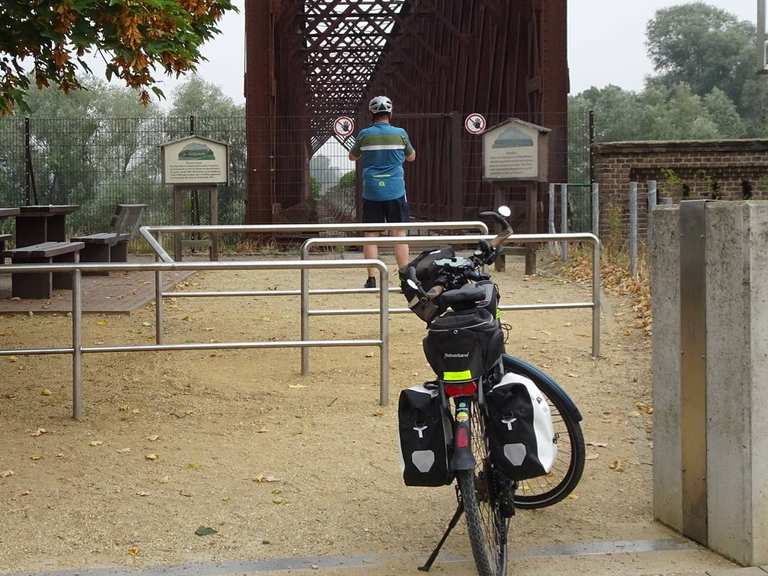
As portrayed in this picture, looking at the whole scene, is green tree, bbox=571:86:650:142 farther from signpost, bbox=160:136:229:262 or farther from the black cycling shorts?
the black cycling shorts

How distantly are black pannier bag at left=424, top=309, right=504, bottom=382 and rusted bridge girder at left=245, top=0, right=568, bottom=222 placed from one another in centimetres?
1253

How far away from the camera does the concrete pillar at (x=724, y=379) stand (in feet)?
14.0

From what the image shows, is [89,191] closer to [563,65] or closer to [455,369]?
[563,65]

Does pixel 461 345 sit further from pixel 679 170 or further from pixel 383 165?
pixel 679 170

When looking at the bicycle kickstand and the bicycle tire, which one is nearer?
the bicycle kickstand

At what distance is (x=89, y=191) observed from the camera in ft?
76.4

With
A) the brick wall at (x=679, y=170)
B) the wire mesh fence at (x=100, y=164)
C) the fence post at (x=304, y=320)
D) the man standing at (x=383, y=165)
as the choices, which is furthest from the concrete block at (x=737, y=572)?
the wire mesh fence at (x=100, y=164)

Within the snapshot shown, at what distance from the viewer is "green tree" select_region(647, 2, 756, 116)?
86.9 m

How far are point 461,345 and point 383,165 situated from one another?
735 cm

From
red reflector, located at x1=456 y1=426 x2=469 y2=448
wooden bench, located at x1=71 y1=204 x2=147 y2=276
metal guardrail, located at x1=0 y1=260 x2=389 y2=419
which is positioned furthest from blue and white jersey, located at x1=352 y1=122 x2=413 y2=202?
red reflector, located at x1=456 y1=426 x2=469 y2=448

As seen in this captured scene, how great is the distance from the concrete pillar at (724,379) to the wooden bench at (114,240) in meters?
10.1

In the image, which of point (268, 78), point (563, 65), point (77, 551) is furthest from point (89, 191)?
point (77, 551)

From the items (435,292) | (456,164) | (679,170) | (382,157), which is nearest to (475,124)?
(456,164)

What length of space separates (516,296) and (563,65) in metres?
7.28
